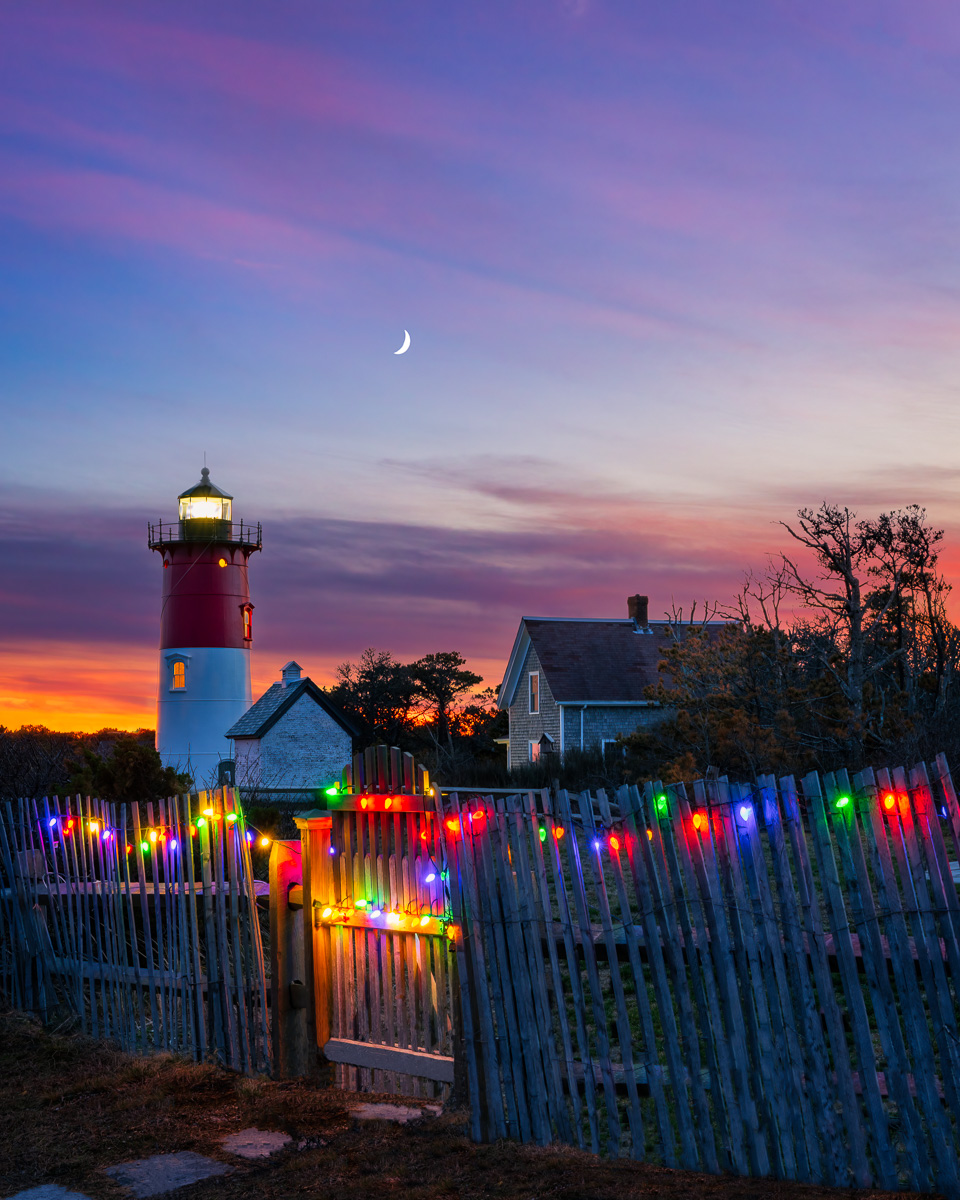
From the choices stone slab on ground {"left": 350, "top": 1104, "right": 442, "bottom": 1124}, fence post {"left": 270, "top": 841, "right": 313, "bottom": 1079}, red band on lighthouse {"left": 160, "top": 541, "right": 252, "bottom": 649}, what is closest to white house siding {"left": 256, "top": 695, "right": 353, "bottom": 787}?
red band on lighthouse {"left": 160, "top": 541, "right": 252, "bottom": 649}

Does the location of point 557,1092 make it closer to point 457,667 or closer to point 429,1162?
point 429,1162

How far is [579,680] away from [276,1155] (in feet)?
96.6

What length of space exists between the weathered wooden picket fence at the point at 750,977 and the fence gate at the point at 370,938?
0.54 m

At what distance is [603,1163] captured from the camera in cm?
500

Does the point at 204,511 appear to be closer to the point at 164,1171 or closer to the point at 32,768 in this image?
the point at 32,768

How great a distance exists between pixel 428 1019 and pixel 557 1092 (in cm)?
94

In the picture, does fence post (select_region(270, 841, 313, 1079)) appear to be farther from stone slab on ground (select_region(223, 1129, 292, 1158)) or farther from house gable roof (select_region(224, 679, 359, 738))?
house gable roof (select_region(224, 679, 359, 738))

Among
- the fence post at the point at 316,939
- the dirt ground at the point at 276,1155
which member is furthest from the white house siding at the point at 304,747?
the fence post at the point at 316,939

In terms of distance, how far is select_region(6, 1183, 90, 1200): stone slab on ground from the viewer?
201 inches

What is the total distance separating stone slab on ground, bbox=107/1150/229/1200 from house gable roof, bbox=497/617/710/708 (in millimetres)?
28544

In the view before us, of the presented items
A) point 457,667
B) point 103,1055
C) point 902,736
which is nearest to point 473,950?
point 103,1055

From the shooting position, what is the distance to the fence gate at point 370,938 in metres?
5.96

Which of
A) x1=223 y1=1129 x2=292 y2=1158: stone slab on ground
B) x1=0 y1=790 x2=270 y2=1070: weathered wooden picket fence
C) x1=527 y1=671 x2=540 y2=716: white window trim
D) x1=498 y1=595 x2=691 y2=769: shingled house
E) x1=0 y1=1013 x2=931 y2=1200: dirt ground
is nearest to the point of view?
x1=0 y1=1013 x2=931 y2=1200: dirt ground

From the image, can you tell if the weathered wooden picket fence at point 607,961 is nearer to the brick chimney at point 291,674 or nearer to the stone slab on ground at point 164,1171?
the stone slab on ground at point 164,1171
